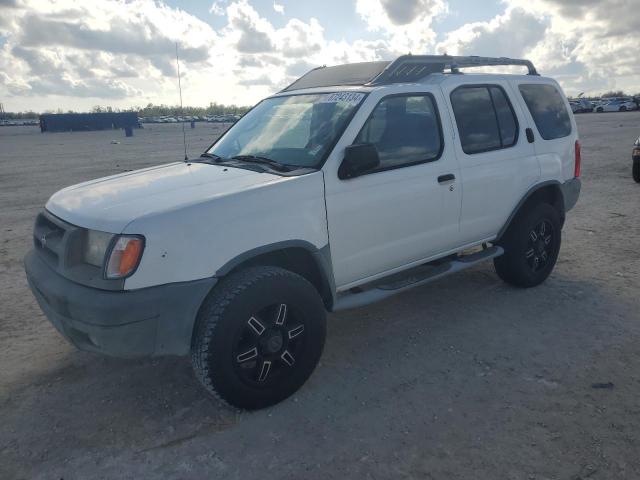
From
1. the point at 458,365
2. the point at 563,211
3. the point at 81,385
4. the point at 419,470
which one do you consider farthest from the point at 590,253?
the point at 81,385

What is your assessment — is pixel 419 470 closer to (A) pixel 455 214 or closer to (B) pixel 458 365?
(B) pixel 458 365

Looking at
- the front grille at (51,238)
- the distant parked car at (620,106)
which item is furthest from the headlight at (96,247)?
the distant parked car at (620,106)

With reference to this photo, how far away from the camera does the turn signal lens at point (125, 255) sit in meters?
2.69

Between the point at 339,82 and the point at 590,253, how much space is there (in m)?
3.78

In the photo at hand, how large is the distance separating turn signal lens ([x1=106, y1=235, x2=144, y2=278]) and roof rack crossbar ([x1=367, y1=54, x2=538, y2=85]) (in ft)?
7.23

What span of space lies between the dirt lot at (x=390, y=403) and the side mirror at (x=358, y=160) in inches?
54.5

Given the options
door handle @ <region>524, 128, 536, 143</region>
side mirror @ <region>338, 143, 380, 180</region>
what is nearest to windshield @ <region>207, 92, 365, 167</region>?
side mirror @ <region>338, 143, 380, 180</region>

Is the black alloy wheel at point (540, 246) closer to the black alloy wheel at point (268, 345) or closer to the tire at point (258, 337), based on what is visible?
the tire at point (258, 337)

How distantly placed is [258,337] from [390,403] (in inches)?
36.5

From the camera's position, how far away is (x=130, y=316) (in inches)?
105

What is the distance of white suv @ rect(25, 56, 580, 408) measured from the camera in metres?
2.77

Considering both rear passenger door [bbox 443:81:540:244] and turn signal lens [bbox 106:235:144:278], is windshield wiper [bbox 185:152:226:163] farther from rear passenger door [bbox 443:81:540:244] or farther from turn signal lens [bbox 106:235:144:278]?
rear passenger door [bbox 443:81:540:244]

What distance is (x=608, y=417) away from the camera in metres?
3.03

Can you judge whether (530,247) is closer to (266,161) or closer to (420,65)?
(420,65)
